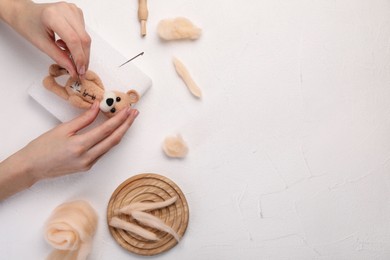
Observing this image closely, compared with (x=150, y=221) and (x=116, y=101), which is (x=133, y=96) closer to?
(x=116, y=101)

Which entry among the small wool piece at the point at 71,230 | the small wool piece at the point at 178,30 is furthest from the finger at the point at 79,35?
the small wool piece at the point at 71,230

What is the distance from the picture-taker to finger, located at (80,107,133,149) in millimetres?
957

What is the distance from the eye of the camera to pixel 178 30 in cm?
107

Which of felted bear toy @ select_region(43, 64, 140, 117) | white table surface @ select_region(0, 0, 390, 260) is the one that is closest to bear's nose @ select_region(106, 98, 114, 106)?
felted bear toy @ select_region(43, 64, 140, 117)

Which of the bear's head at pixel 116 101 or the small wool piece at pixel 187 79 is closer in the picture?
the bear's head at pixel 116 101

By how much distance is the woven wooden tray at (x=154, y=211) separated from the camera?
1045 millimetres

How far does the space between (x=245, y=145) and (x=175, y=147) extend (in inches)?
6.5

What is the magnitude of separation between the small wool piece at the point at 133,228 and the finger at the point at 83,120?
224 millimetres

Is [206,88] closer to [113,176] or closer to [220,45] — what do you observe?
[220,45]

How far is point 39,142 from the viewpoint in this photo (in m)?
0.99

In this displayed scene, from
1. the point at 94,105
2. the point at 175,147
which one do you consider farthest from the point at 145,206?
the point at 94,105

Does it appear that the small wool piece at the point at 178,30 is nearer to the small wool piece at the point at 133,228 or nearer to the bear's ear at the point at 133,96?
the bear's ear at the point at 133,96

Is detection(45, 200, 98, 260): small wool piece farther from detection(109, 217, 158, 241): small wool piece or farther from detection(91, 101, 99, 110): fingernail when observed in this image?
detection(91, 101, 99, 110): fingernail

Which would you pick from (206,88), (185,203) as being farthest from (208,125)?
(185,203)
